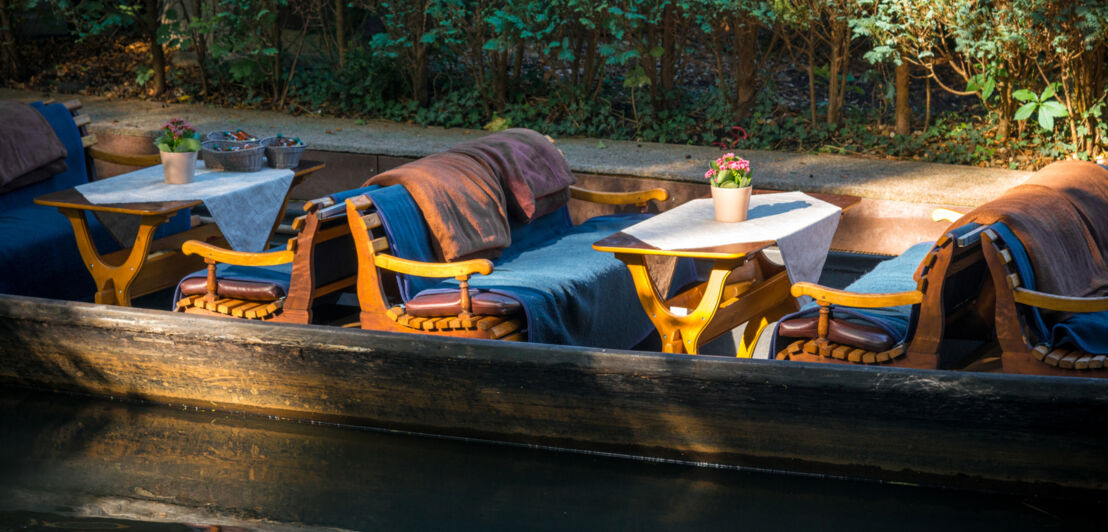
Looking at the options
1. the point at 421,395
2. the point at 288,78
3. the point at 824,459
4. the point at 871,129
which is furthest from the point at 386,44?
the point at 824,459

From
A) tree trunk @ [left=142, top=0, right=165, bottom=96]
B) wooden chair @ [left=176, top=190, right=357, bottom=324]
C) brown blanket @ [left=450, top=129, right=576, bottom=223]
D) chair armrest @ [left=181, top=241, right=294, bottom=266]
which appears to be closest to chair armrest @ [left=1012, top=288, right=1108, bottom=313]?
brown blanket @ [left=450, top=129, right=576, bottom=223]

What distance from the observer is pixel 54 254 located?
5.45 meters

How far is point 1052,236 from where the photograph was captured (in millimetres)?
3924

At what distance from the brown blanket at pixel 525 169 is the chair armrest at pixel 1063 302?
2.25m

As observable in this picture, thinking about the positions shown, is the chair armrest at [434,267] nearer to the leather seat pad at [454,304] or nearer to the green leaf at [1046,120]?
the leather seat pad at [454,304]

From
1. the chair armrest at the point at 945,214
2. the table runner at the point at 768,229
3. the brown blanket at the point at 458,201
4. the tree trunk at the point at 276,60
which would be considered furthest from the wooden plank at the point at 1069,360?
the tree trunk at the point at 276,60

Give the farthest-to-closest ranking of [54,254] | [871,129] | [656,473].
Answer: [871,129] → [54,254] → [656,473]

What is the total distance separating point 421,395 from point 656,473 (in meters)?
0.91

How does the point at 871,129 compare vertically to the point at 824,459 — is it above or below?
above

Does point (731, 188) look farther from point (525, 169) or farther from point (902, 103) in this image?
point (902, 103)

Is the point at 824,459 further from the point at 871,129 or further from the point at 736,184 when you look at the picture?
the point at 871,129

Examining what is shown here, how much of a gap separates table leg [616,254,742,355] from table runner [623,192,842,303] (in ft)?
0.36

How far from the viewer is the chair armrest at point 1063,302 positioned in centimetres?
370

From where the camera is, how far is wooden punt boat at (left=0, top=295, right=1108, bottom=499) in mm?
3539
